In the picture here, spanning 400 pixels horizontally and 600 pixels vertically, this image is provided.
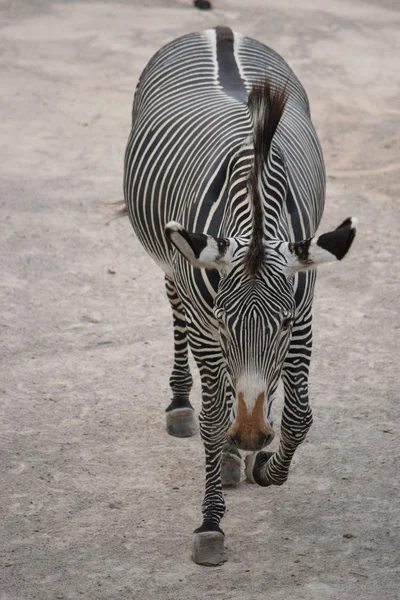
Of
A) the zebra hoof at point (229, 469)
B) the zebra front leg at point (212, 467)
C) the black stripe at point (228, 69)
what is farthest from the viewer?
the black stripe at point (228, 69)

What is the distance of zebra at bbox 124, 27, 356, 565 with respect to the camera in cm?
360

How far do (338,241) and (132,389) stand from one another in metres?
2.81

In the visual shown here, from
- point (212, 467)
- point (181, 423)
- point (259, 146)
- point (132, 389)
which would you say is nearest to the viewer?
point (259, 146)

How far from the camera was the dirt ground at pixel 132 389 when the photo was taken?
172 inches

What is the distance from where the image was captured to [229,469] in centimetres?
502

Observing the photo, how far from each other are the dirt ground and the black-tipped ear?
5.11 ft

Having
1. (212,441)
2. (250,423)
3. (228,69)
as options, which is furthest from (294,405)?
(228,69)

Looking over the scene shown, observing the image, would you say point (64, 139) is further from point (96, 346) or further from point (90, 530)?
point (90, 530)

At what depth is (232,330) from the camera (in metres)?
3.61

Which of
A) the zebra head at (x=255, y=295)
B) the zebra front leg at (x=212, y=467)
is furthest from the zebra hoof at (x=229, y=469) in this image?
the zebra head at (x=255, y=295)

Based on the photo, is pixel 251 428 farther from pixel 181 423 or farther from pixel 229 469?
pixel 181 423

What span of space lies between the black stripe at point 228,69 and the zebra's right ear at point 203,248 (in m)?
1.58

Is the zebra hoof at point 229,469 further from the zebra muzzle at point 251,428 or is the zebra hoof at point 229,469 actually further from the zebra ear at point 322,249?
the zebra ear at point 322,249

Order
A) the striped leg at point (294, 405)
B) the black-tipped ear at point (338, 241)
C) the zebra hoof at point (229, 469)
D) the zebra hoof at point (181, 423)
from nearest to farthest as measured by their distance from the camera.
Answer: the black-tipped ear at point (338, 241)
the striped leg at point (294, 405)
the zebra hoof at point (229, 469)
the zebra hoof at point (181, 423)
